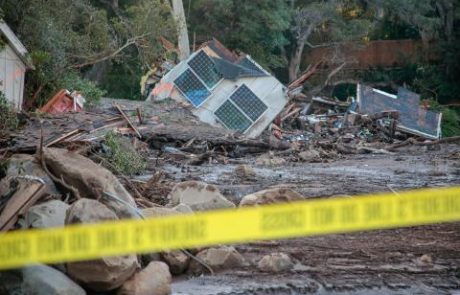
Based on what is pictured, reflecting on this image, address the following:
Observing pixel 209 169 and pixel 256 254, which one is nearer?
pixel 256 254

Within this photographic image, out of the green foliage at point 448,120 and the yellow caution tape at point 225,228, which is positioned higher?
the yellow caution tape at point 225,228

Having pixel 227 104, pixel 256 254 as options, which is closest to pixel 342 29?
pixel 227 104

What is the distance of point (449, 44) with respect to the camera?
109 ft

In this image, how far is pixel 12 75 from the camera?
19.5 metres

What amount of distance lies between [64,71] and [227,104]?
6869 millimetres

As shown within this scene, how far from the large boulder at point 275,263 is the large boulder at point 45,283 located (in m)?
2.14

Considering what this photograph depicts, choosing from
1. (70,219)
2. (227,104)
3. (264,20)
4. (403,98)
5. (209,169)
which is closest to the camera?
(70,219)

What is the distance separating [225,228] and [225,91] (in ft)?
71.0

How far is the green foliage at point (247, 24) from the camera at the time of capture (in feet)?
107

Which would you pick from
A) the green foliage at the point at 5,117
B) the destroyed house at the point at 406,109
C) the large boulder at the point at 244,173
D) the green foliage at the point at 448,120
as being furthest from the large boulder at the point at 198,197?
the green foliage at the point at 448,120

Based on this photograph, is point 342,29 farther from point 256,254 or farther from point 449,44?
point 256,254

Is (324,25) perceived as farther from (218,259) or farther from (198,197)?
(218,259)

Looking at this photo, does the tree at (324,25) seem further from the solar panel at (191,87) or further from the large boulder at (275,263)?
the large boulder at (275,263)

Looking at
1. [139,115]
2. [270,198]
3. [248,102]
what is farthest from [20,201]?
[248,102]
